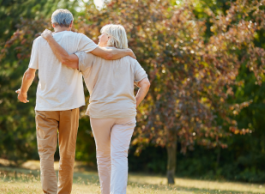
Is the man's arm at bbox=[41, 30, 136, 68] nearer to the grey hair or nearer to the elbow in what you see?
the elbow

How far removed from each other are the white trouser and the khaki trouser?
0.23 meters

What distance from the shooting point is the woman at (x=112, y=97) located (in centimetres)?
311

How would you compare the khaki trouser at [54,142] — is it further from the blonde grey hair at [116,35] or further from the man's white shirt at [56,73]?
the blonde grey hair at [116,35]

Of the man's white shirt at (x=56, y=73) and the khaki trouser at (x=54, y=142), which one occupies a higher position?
the man's white shirt at (x=56, y=73)

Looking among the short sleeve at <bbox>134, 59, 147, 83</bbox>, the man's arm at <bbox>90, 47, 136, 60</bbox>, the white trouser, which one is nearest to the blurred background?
the short sleeve at <bbox>134, 59, 147, 83</bbox>

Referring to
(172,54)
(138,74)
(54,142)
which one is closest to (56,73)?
(54,142)

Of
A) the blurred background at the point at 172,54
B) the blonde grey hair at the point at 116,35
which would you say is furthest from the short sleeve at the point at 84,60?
the blurred background at the point at 172,54

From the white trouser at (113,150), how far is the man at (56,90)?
270 mm

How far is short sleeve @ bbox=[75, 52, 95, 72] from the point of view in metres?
3.12

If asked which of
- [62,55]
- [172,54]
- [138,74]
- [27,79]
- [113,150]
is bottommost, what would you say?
[113,150]

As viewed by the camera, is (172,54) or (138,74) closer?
(138,74)

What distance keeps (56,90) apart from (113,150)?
0.71 meters

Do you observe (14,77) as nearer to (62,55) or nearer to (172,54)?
(172,54)

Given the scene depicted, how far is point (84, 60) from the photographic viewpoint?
3.13 meters
